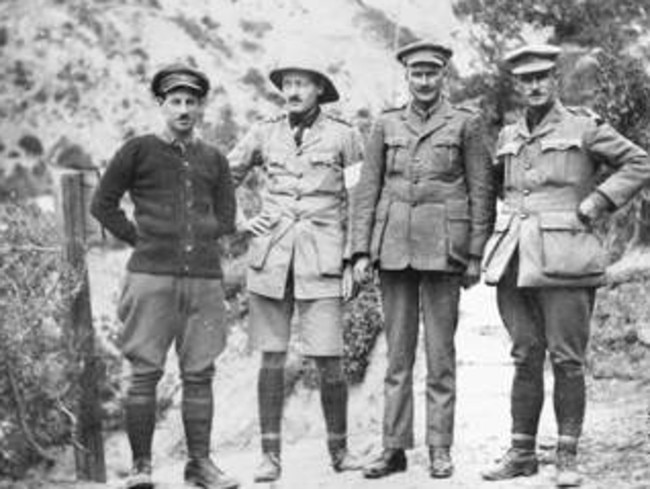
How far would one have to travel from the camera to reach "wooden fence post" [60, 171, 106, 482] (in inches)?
252

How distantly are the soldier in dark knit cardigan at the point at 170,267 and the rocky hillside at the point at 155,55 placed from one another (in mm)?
6226

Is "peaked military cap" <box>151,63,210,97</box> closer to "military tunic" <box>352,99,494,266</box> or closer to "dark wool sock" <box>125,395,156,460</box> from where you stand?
"military tunic" <box>352,99,494,266</box>

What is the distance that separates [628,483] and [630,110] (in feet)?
14.1

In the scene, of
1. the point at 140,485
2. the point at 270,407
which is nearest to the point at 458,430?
the point at 270,407

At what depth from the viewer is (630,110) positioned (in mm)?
8820

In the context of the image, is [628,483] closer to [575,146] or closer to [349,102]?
[575,146]

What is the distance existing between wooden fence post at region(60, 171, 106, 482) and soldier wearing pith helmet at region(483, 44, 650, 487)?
2456 mm

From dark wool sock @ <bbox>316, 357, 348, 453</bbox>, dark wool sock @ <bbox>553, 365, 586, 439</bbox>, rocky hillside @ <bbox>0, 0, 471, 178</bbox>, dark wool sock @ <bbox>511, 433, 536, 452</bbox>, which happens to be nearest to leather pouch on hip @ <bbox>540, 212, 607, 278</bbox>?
dark wool sock @ <bbox>553, 365, 586, 439</bbox>

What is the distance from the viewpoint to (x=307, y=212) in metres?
5.64

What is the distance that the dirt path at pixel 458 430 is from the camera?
18.0 feet

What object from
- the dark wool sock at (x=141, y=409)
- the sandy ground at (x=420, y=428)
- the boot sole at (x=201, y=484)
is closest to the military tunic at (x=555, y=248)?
the sandy ground at (x=420, y=428)

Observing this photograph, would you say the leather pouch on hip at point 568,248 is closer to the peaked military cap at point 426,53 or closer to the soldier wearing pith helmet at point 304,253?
the peaked military cap at point 426,53

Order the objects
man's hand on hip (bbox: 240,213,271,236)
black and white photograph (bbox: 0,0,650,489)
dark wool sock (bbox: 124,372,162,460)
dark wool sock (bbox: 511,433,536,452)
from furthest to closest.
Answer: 1. man's hand on hip (bbox: 240,213,271,236)
2. dark wool sock (bbox: 124,372,162,460)
3. dark wool sock (bbox: 511,433,536,452)
4. black and white photograph (bbox: 0,0,650,489)

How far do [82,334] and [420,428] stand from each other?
2158mm
